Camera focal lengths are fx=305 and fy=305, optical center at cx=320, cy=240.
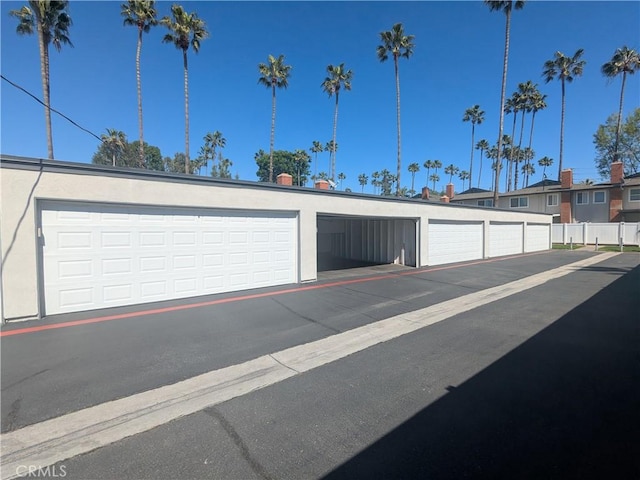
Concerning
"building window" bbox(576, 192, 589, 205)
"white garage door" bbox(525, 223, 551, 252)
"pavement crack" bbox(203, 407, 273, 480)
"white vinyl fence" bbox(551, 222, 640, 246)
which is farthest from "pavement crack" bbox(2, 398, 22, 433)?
"building window" bbox(576, 192, 589, 205)

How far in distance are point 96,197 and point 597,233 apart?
35.8 metres

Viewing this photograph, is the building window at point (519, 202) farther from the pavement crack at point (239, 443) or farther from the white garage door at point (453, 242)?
the pavement crack at point (239, 443)

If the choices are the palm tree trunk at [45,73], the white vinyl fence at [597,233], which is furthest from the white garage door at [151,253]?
the white vinyl fence at [597,233]

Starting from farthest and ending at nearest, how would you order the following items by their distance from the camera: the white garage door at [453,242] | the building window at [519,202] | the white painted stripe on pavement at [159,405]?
1. the building window at [519,202]
2. the white garage door at [453,242]
3. the white painted stripe on pavement at [159,405]

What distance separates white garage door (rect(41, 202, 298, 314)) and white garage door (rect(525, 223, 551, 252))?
20.0 meters

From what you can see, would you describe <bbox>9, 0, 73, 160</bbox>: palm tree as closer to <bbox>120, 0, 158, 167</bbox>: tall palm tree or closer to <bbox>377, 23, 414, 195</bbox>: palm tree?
<bbox>120, 0, 158, 167</bbox>: tall palm tree

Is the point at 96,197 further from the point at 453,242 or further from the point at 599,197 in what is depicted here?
the point at 599,197

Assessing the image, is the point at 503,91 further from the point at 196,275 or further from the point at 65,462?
the point at 65,462

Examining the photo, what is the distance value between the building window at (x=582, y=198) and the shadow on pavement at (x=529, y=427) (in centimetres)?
3386

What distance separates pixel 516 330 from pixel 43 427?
22.4 feet

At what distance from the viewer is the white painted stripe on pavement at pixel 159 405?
2.65 meters

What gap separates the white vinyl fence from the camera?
2542 centimetres

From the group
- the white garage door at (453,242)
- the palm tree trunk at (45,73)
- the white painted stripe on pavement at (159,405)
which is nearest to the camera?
the white painted stripe on pavement at (159,405)

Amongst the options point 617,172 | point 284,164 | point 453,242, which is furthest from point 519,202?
point 284,164
